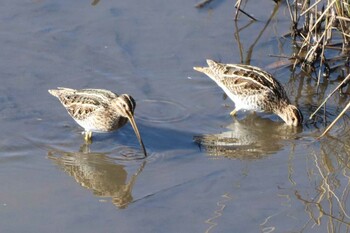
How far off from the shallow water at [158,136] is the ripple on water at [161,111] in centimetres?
2

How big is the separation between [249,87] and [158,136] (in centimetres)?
125

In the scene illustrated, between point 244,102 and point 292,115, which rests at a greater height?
point 292,115

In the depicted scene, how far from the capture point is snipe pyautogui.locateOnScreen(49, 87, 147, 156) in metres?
7.85

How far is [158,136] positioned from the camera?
8.03 meters

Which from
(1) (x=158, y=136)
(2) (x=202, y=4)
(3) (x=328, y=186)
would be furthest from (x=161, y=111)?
(2) (x=202, y=4)

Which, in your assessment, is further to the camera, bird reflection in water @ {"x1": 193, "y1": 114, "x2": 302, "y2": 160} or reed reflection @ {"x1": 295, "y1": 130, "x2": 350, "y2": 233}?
bird reflection in water @ {"x1": 193, "y1": 114, "x2": 302, "y2": 160}

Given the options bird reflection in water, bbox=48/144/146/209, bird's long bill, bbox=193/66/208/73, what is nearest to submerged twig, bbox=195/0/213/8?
bird's long bill, bbox=193/66/208/73

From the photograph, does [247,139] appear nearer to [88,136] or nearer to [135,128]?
[135,128]

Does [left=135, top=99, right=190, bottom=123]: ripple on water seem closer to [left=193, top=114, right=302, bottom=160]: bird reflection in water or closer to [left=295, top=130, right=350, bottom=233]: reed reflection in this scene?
[left=193, top=114, right=302, bottom=160]: bird reflection in water

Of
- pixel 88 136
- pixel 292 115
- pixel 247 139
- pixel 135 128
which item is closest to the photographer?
pixel 135 128

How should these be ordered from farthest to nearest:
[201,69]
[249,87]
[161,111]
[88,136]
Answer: [201,69], [249,87], [161,111], [88,136]

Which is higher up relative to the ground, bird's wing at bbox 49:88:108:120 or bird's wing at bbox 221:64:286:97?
bird's wing at bbox 221:64:286:97

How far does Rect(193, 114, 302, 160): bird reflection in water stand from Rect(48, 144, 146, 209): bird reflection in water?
0.74 meters

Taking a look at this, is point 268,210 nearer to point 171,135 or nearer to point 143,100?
point 171,135
